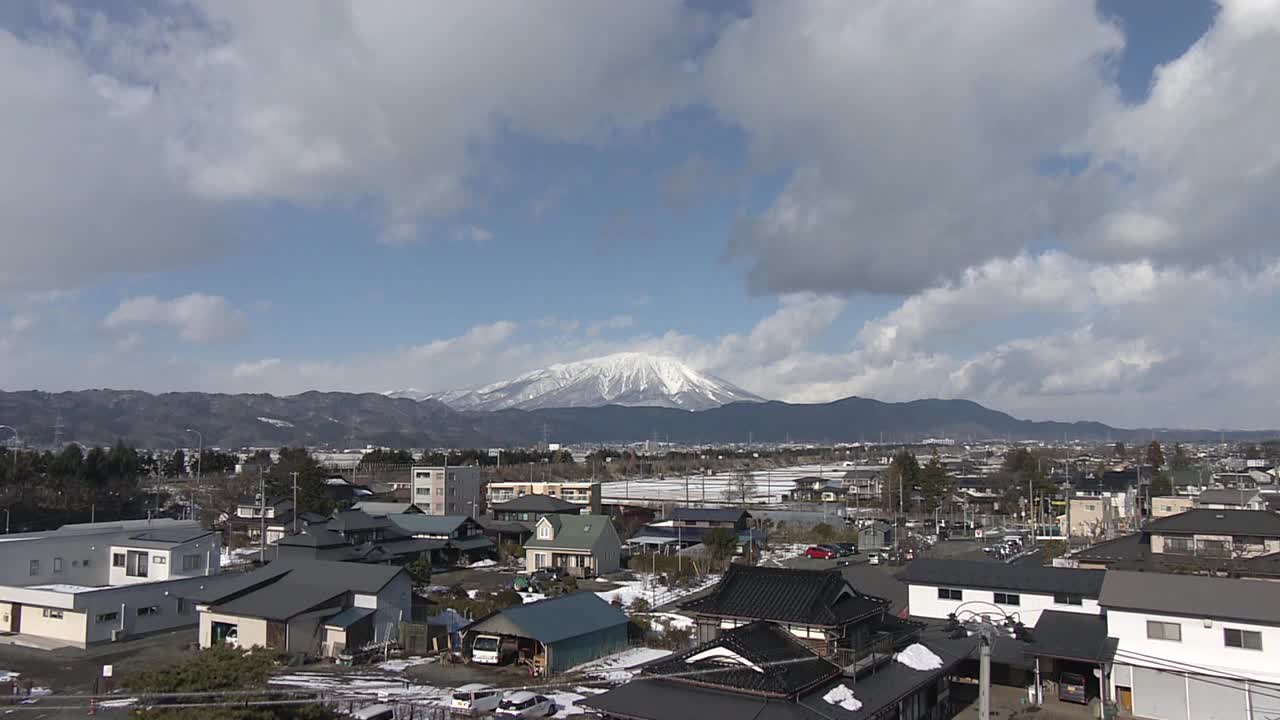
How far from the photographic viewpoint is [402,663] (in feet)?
69.6

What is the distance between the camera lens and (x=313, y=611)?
22.0 metres

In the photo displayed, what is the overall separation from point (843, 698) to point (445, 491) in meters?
44.1

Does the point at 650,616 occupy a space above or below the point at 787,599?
below

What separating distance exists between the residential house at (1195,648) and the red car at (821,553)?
2061cm

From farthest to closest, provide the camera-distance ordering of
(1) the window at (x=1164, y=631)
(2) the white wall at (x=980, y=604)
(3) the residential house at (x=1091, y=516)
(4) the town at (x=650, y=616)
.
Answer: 1. (3) the residential house at (x=1091, y=516)
2. (2) the white wall at (x=980, y=604)
3. (1) the window at (x=1164, y=631)
4. (4) the town at (x=650, y=616)

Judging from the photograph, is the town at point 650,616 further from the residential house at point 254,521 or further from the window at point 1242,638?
the residential house at point 254,521

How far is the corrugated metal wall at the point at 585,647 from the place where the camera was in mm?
20094

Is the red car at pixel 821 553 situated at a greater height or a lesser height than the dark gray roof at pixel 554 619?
lesser

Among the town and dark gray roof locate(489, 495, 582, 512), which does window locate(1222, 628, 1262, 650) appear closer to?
the town

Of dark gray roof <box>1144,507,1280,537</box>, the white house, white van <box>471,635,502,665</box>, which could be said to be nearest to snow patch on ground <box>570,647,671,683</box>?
white van <box>471,635,502,665</box>

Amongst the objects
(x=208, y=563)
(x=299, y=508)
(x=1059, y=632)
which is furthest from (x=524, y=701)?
(x=299, y=508)

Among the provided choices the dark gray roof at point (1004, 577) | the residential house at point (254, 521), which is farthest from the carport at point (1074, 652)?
the residential house at point (254, 521)

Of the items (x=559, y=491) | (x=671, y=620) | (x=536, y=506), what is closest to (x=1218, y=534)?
(x=671, y=620)

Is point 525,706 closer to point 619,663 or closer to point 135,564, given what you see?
point 619,663
